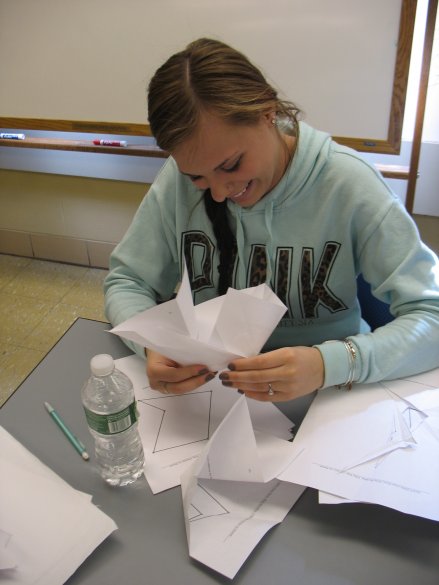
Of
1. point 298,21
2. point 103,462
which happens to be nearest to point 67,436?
point 103,462

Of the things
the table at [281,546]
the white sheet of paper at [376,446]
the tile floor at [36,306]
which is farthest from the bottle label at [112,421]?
the tile floor at [36,306]

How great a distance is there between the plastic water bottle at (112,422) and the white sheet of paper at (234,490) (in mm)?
85

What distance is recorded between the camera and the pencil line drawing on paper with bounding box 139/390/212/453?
2.47ft

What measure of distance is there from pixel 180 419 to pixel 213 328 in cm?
16

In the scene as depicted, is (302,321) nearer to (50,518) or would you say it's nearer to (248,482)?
(248,482)

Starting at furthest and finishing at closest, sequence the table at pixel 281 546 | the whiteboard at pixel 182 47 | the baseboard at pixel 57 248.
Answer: the baseboard at pixel 57 248
the whiteboard at pixel 182 47
the table at pixel 281 546

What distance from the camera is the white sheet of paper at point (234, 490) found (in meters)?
0.62

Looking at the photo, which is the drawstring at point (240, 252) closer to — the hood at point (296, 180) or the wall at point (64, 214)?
the hood at point (296, 180)

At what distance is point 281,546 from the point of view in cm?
61

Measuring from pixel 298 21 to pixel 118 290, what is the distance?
3.78ft

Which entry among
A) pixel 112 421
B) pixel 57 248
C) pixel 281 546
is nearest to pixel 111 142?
pixel 57 248

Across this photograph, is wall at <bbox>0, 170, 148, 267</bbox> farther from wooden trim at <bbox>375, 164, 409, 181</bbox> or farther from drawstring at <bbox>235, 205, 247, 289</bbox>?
drawstring at <bbox>235, 205, 247, 289</bbox>

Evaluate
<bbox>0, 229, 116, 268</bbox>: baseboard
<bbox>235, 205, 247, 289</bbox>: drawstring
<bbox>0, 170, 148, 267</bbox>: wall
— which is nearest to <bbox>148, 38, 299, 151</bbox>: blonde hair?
<bbox>235, 205, 247, 289</bbox>: drawstring

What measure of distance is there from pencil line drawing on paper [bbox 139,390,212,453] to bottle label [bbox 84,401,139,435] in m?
0.11
